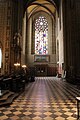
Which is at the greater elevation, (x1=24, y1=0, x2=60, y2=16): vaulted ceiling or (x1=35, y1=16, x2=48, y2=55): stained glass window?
(x1=24, y1=0, x2=60, y2=16): vaulted ceiling

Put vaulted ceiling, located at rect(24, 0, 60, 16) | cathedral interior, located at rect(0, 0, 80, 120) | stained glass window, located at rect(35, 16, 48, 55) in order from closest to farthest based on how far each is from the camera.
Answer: cathedral interior, located at rect(0, 0, 80, 120) < vaulted ceiling, located at rect(24, 0, 60, 16) < stained glass window, located at rect(35, 16, 48, 55)

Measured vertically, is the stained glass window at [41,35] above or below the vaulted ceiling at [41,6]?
below

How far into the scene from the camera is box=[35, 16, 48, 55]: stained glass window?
3550cm

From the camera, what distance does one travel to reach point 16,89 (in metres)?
10.5

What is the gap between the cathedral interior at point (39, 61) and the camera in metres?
6.00

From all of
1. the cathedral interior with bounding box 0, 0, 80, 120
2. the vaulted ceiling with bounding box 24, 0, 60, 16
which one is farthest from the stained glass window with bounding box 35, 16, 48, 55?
the vaulted ceiling with bounding box 24, 0, 60, 16

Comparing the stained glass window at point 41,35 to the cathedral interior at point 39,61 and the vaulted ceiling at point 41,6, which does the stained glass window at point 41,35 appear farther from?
the vaulted ceiling at point 41,6

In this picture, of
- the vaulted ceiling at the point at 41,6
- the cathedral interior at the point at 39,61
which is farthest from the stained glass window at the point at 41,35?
the vaulted ceiling at the point at 41,6

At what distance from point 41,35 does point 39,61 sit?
6015mm

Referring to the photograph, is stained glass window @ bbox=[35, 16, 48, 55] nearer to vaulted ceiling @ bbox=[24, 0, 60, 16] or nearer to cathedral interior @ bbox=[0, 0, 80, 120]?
cathedral interior @ bbox=[0, 0, 80, 120]

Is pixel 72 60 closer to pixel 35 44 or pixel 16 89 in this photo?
pixel 16 89

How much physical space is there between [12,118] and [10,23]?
564 inches

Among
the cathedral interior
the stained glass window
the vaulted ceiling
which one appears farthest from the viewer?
the stained glass window

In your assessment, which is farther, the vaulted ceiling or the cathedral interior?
the vaulted ceiling
